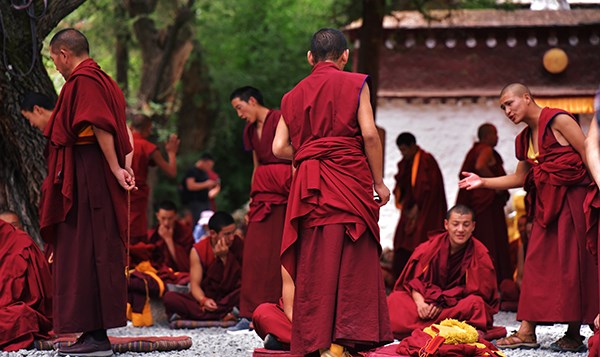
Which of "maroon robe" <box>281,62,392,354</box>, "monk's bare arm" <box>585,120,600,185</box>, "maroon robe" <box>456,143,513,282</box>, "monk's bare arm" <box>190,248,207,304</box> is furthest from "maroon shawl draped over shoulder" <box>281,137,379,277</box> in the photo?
"maroon robe" <box>456,143,513,282</box>

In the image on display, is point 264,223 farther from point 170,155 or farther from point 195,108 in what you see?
point 195,108

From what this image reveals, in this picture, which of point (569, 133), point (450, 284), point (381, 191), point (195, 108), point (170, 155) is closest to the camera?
point (381, 191)

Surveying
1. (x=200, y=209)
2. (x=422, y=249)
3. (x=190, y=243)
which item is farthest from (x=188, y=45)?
(x=422, y=249)

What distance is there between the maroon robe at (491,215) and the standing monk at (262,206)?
2954 mm

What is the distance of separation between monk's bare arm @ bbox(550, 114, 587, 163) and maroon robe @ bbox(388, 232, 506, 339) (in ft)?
3.97

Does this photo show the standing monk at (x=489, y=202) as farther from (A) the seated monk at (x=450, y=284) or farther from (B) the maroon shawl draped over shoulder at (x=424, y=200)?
(A) the seated monk at (x=450, y=284)

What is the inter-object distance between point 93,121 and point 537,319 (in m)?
3.04

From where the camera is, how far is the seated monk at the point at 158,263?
8852 mm

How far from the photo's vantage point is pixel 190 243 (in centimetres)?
1009

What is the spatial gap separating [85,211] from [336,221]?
4.86 ft

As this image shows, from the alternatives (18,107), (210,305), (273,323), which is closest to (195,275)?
(210,305)

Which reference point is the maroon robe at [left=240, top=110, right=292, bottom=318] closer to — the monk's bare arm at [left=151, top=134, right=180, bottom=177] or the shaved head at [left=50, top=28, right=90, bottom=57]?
Result: the monk's bare arm at [left=151, top=134, right=180, bottom=177]

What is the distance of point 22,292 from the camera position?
7199 millimetres

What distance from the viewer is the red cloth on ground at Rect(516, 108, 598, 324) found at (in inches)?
270
